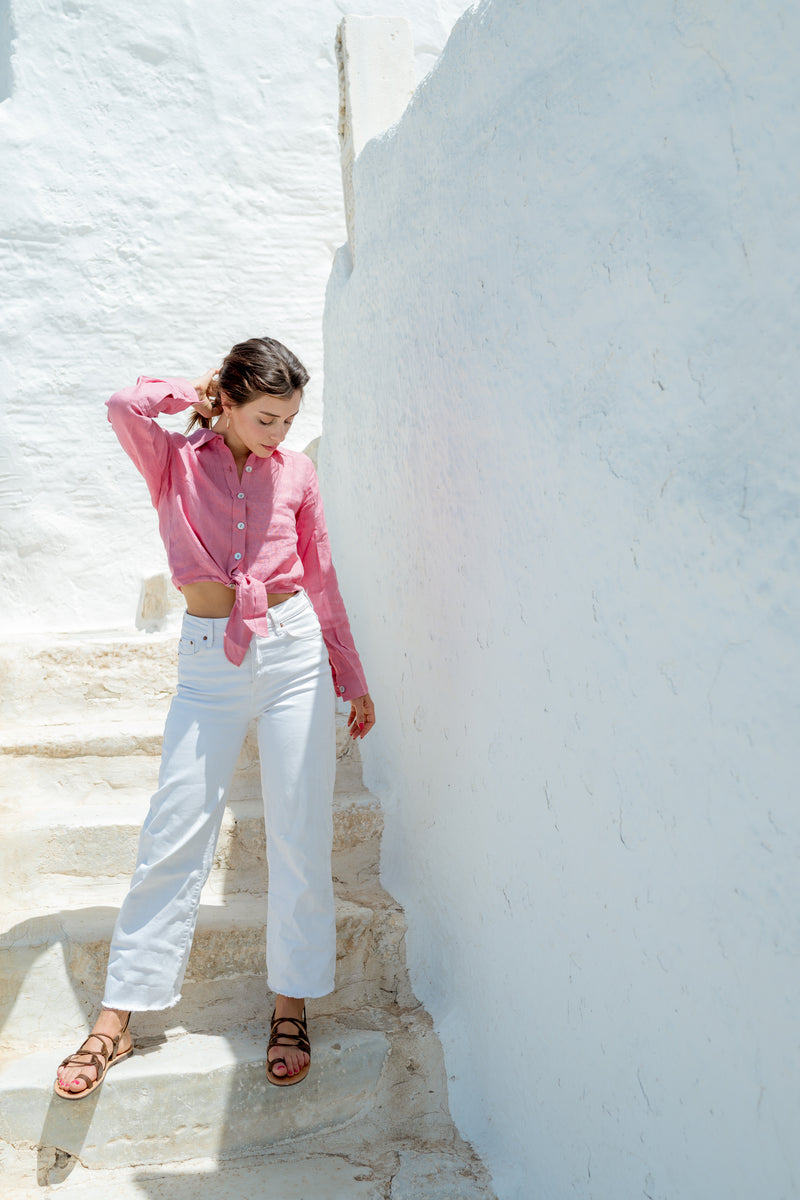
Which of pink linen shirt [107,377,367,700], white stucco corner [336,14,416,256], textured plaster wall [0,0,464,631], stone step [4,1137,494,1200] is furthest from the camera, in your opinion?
textured plaster wall [0,0,464,631]

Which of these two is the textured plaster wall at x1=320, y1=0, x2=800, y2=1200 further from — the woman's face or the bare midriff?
the bare midriff

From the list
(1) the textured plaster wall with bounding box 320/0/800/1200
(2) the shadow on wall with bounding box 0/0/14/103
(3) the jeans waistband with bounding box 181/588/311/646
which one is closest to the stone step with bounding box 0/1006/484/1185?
(1) the textured plaster wall with bounding box 320/0/800/1200

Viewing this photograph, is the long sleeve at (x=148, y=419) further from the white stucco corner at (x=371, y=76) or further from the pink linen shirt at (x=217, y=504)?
the white stucco corner at (x=371, y=76)

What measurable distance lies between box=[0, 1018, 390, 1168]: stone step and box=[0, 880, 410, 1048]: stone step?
0.41 feet

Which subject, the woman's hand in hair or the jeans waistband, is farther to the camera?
the woman's hand in hair

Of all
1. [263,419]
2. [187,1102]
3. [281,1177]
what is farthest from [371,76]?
[281,1177]

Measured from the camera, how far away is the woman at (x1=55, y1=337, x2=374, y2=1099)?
86.7 inches

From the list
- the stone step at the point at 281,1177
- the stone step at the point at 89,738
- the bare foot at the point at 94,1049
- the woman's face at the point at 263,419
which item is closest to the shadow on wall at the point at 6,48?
the stone step at the point at 89,738

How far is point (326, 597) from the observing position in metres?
2.46

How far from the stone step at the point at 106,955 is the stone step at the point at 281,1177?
0.35 metres

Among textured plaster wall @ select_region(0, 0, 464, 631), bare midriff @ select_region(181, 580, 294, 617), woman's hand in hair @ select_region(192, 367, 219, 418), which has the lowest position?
bare midriff @ select_region(181, 580, 294, 617)

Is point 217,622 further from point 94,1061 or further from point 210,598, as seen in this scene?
point 94,1061

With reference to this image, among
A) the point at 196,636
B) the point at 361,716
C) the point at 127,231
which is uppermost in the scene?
the point at 127,231

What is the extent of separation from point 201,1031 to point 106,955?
308 millimetres
